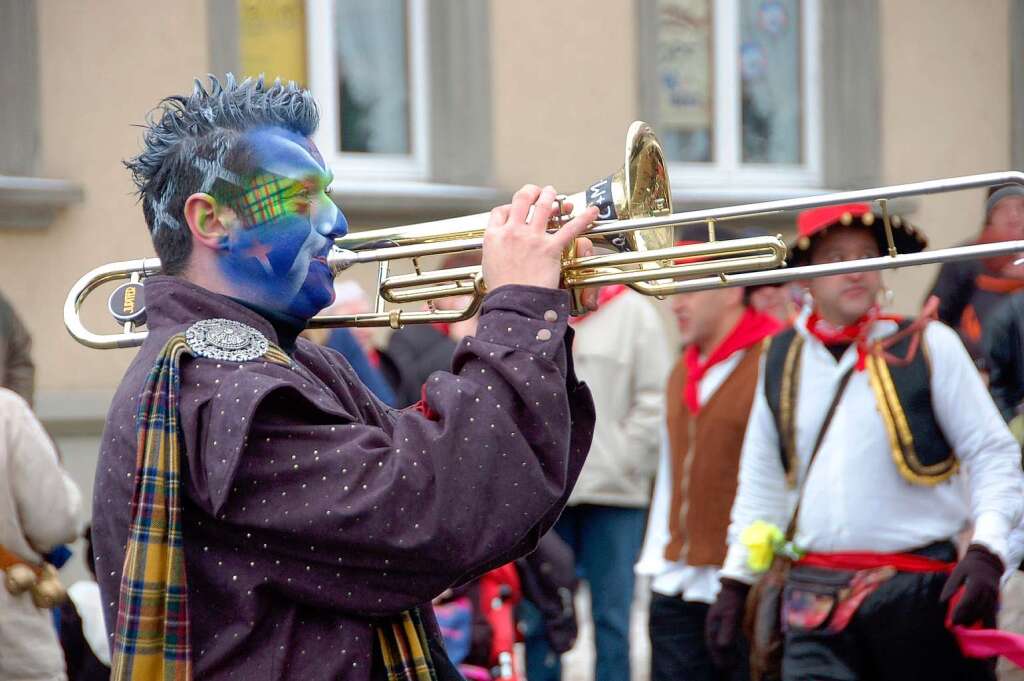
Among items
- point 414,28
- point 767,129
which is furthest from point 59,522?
point 767,129

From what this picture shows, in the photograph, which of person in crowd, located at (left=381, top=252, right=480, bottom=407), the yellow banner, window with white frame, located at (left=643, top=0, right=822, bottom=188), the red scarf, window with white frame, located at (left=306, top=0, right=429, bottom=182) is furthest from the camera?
window with white frame, located at (left=643, top=0, right=822, bottom=188)

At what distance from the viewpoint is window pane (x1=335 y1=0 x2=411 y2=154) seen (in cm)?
870

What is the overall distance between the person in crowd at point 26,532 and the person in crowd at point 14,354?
2.36 ft

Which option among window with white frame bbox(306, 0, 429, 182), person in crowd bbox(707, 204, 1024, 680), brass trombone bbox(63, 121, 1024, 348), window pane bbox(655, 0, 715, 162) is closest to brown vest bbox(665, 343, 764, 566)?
person in crowd bbox(707, 204, 1024, 680)

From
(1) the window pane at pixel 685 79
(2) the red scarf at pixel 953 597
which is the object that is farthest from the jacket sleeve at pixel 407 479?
(1) the window pane at pixel 685 79

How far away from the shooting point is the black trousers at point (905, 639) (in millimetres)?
4176

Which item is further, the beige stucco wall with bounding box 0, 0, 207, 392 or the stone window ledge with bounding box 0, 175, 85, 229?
the beige stucco wall with bounding box 0, 0, 207, 392

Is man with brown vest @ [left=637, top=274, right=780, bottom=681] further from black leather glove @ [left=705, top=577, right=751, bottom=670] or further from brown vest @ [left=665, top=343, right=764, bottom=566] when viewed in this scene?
black leather glove @ [left=705, top=577, right=751, bottom=670]

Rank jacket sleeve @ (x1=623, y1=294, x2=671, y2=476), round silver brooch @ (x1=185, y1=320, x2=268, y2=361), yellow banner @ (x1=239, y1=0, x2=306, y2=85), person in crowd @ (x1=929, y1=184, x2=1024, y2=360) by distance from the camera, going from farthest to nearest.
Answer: yellow banner @ (x1=239, y1=0, x2=306, y2=85)
jacket sleeve @ (x1=623, y1=294, x2=671, y2=476)
person in crowd @ (x1=929, y1=184, x2=1024, y2=360)
round silver brooch @ (x1=185, y1=320, x2=268, y2=361)

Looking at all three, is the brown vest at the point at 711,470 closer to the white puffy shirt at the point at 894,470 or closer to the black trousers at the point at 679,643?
the black trousers at the point at 679,643

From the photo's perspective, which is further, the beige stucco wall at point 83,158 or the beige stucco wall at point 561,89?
the beige stucco wall at point 561,89

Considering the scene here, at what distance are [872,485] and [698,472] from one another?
3.52 ft

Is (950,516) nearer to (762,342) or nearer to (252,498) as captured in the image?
(762,342)

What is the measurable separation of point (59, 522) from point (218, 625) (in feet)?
8.07
